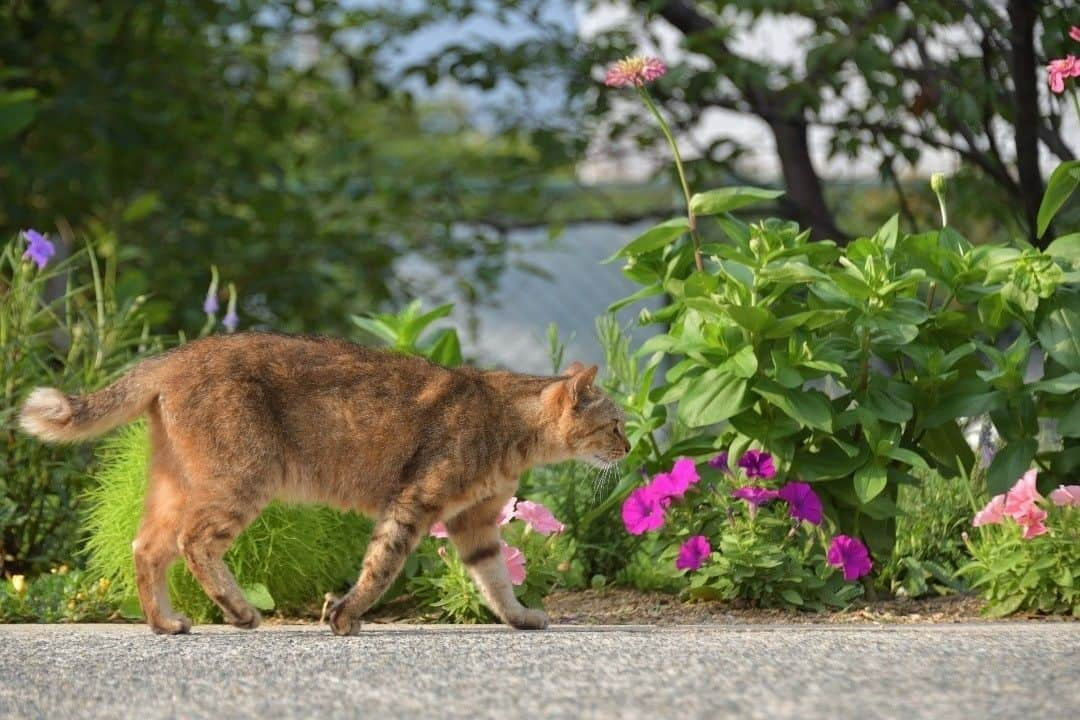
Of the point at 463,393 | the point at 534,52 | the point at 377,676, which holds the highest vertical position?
the point at 534,52

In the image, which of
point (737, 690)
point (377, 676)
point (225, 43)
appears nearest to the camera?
point (737, 690)

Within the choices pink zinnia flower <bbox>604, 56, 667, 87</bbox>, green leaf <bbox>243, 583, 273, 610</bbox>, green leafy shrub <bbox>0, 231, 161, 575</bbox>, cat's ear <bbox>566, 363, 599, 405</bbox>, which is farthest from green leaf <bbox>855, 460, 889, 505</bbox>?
green leafy shrub <bbox>0, 231, 161, 575</bbox>

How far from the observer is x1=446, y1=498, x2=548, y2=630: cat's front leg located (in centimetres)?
517

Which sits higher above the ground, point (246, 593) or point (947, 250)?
point (947, 250)

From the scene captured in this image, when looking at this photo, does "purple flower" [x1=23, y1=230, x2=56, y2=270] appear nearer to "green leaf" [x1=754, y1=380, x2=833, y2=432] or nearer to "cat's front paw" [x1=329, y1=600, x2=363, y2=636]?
"cat's front paw" [x1=329, y1=600, x2=363, y2=636]

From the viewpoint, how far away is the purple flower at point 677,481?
548cm

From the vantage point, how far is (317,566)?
18.5ft

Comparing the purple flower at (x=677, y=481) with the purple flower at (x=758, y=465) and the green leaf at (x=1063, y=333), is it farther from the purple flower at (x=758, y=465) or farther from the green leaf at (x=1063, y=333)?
the green leaf at (x=1063, y=333)

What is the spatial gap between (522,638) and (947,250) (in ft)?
7.06

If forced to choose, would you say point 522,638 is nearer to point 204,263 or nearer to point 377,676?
point 377,676

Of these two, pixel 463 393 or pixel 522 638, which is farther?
pixel 463 393

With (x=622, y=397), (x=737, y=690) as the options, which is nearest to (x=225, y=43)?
(x=622, y=397)

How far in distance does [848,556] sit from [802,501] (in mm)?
258

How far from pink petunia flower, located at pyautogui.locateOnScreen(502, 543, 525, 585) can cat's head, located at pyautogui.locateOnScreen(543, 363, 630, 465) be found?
1.21 ft
